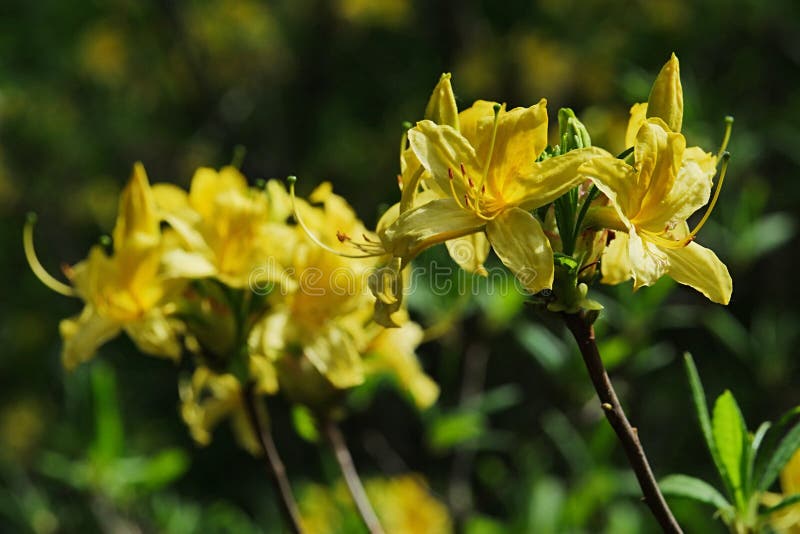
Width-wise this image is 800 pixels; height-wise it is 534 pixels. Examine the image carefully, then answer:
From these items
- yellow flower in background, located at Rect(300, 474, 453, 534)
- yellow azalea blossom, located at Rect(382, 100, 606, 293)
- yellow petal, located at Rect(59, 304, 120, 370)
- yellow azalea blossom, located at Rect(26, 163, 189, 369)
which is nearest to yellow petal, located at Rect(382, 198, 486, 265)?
yellow azalea blossom, located at Rect(382, 100, 606, 293)

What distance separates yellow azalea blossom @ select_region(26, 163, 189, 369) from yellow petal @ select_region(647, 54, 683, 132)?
769 mm

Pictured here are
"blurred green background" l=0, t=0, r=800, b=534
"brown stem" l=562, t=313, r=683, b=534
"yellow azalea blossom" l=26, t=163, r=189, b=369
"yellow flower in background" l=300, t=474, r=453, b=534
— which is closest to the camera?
"brown stem" l=562, t=313, r=683, b=534

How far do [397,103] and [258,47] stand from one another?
3.34 ft

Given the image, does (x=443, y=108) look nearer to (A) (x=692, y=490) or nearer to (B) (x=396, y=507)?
(A) (x=692, y=490)

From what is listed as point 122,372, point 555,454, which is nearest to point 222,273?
point 555,454

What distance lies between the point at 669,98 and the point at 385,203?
8.33ft

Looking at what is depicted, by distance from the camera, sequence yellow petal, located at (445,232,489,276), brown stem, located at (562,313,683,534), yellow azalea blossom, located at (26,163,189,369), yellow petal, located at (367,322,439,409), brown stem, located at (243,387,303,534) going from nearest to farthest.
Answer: brown stem, located at (562,313,683,534) → yellow petal, located at (445,232,489,276) → brown stem, located at (243,387,303,534) → yellow azalea blossom, located at (26,163,189,369) → yellow petal, located at (367,322,439,409)

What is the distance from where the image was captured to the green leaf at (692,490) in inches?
43.6

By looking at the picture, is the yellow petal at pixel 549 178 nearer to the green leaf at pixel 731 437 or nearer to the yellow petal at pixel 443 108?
the yellow petal at pixel 443 108

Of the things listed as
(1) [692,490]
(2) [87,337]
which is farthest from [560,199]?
(2) [87,337]

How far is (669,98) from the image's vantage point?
1039mm

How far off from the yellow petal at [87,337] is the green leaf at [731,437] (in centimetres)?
93

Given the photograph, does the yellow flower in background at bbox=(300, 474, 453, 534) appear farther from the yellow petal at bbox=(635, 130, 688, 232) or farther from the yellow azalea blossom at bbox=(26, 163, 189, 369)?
the yellow petal at bbox=(635, 130, 688, 232)

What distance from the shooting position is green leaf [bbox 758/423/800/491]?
1.09 m
